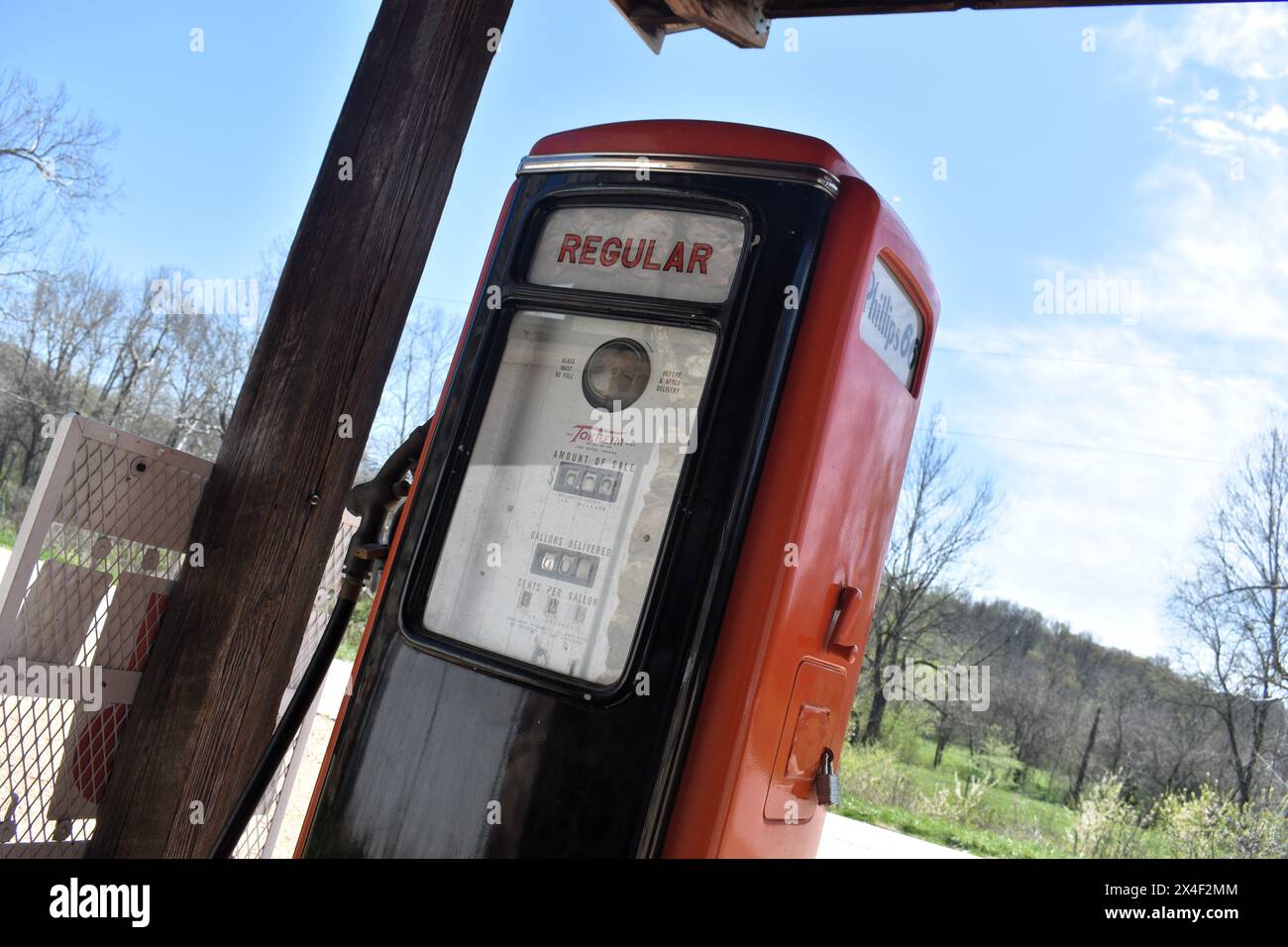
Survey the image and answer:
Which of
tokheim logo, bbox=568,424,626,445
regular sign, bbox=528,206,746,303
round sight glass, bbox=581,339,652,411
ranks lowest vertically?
tokheim logo, bbox=568,424,626,445

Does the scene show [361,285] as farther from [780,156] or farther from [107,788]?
[107,788]

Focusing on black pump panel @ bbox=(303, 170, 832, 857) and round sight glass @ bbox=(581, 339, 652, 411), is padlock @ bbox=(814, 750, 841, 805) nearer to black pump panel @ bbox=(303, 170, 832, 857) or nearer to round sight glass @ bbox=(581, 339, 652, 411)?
black pump panel @ bbox=(303, 170, 832, 857)

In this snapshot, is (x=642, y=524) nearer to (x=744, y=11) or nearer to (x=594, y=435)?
(x=594, y=435)

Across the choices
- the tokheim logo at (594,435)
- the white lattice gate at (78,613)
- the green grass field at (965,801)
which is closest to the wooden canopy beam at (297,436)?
the white lattice gate at (78,613)

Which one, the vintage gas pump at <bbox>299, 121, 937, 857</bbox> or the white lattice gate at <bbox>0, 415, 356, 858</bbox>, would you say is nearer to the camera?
the vintage gas pump at <bbox>299, 121, 937, 857</bbox>

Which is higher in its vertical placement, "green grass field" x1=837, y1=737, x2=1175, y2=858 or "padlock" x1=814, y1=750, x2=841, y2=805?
"padlock" x1=814, y1=750, x2=841, y2=805

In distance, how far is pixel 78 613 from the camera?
2.29 m

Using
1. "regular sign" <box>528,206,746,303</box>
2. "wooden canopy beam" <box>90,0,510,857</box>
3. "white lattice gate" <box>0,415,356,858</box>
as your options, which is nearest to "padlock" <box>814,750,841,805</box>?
"regular sign" <box>528,206,746,303</box>

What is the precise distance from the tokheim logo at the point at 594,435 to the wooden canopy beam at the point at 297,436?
719 mm

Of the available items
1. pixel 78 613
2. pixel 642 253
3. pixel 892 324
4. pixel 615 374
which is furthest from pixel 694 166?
pixel 78 613

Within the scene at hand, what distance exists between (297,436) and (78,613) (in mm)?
609

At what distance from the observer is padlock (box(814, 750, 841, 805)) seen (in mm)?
2174

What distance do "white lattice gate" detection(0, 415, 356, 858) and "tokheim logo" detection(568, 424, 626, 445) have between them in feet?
3.26
